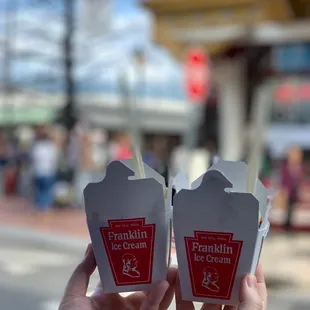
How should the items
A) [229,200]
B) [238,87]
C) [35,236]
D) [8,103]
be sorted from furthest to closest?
[8,103]
[238,87]
[35,236]
[229,200]

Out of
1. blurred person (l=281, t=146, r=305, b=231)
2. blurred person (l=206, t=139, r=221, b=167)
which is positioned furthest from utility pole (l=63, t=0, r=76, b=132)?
blurred person (l=281, t=146, r=305, b=231)

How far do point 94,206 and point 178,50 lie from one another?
1019cm

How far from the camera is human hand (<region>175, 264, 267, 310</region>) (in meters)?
1.19

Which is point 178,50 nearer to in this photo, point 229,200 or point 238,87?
point 238,87

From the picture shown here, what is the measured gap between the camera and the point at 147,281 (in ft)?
4.26

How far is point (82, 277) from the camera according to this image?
1292 millimetres

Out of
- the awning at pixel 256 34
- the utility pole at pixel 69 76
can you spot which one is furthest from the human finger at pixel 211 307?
the utility pole at pixel 69 76

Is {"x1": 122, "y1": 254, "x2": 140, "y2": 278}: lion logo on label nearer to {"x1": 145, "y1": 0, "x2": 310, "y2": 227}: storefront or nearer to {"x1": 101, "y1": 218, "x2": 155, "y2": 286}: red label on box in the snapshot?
{"x1": 101, "y1": 218, "x2": 155, "y2": 286}: red label on box

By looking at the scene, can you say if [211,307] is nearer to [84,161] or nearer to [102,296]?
[102,296]

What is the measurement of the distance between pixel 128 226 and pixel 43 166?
9168 mm

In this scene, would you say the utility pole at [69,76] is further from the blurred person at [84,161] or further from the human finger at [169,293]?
the human finger at [169,293]

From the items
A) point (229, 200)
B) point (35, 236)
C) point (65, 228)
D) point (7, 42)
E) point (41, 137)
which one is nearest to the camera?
point (229, 200)

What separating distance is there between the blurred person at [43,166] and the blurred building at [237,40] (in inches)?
117

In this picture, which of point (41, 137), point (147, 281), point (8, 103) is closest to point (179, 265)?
point (147, 281)
